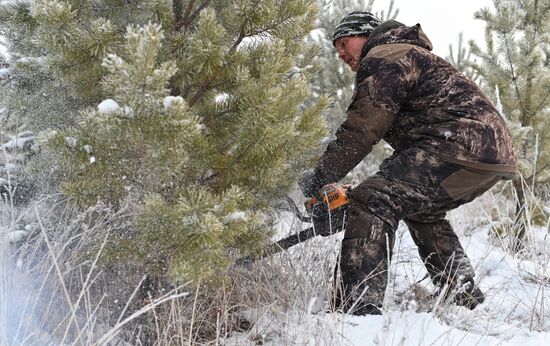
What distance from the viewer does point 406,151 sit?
8.77ft

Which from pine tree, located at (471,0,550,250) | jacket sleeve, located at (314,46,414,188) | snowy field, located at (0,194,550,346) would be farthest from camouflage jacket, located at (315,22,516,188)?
pine tree, located at (471,0,550,250)

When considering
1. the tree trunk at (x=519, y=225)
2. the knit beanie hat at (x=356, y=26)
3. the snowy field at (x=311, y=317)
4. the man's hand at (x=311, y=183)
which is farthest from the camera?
the tree trunk at (x=519, y=225)

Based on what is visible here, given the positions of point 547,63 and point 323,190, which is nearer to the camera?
point 323,190

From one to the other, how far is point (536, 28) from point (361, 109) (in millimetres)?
3389

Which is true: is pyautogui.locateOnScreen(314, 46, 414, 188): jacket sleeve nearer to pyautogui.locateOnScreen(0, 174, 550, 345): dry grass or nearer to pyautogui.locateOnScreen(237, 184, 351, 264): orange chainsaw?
pyautogui.locateOnScreen(237, 184, 351, 264): orange chainsaw

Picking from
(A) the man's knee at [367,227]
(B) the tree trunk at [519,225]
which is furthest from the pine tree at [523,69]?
(A) the man's knee at [367,227]

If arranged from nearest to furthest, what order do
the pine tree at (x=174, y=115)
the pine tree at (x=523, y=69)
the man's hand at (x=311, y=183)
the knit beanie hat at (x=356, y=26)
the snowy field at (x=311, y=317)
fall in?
1. the pine tree at (x=174, y=115)
2. the snowy field at (x=311, y=317)
3. the man's hand at (x=311, y=183)
4. the knit beanie hat at (x=356, y=26)
5. the pine tree at (x=523, y=69)

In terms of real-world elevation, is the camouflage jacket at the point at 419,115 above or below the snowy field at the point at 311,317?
above

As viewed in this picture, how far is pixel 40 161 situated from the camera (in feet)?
8.52

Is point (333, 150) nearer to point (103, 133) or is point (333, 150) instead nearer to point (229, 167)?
point (229, 167)

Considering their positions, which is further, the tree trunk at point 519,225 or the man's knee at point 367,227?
the tree trunk at point 519,225

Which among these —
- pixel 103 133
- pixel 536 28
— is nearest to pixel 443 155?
pixel 103 133

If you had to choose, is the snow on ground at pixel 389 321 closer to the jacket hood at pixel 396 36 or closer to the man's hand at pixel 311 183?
the man's hand at pixel 311 183

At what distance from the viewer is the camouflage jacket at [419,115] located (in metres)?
2.60
